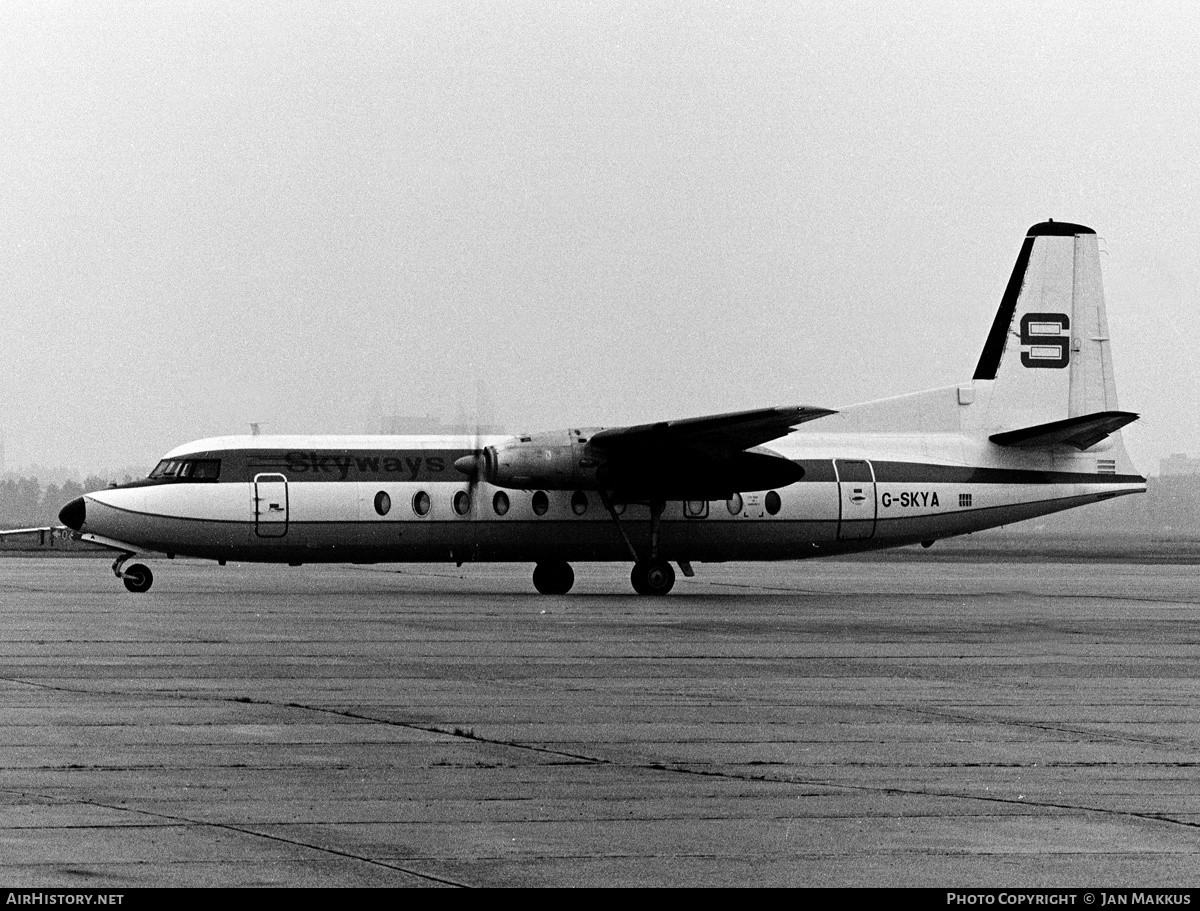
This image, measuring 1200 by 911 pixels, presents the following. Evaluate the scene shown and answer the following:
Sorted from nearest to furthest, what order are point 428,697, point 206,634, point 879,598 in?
point 428,697 → point 206,634 → point 879,598

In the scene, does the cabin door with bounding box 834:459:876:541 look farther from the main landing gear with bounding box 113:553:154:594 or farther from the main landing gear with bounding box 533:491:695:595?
the main landing gear with bounding box 113:553:154:594

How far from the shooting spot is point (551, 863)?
7.27 metres

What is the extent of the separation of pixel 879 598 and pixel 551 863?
21.8 metres

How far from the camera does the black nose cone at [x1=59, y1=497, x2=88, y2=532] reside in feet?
91.5

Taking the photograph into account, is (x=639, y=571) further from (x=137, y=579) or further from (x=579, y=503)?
(x=137, y=579)

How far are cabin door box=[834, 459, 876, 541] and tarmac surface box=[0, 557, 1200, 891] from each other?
310 inches

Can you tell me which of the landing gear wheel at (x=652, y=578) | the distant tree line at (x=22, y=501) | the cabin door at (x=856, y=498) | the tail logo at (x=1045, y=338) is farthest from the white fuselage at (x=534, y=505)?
the distant tree line at (x=22, y=501)

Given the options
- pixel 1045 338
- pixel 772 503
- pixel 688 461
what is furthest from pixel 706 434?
pixel 1045 338

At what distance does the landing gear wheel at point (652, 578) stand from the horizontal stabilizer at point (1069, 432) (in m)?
7.27

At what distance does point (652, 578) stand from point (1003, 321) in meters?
9.73

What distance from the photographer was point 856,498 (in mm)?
30016

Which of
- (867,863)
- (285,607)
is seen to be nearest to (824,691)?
(867,863)

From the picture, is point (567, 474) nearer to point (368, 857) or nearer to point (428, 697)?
point (428, 697)

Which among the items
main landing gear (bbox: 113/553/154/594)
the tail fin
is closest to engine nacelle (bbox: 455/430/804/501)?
the tail fin
